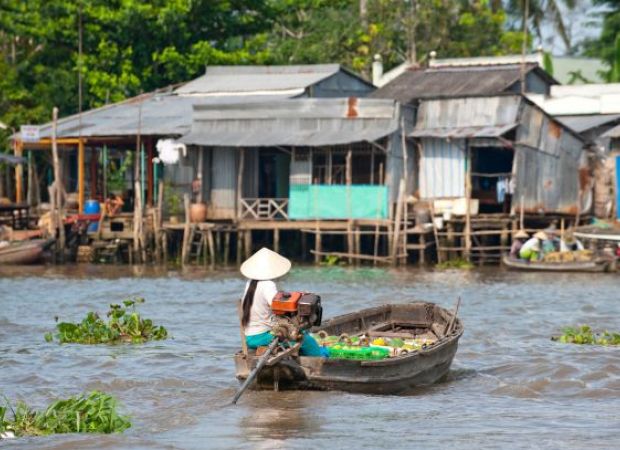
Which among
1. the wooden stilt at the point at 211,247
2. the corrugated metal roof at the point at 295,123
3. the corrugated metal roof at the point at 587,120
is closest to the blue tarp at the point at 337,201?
the corrugated metal roof at the point at 295,123

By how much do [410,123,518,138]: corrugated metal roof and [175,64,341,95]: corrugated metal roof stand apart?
407 centimetres

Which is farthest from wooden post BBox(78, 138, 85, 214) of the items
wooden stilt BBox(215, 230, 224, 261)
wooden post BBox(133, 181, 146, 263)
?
wooden stilt BBox(215, 230, 224, 261)

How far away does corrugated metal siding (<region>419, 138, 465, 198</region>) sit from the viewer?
91.5 ft

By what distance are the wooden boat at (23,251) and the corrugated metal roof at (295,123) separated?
12.8 feet

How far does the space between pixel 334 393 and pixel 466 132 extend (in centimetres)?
1649

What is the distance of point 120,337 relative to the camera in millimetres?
15672

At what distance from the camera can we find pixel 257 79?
33.0 m

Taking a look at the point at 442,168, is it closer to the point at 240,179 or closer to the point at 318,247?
the point at 318,247

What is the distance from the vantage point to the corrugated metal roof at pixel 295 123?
90.0 feet

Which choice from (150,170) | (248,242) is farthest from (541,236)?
(150,170)

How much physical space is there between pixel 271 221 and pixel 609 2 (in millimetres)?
18536

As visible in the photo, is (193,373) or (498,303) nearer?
(193,373)

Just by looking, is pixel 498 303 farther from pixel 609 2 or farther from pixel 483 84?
pixel 609 2

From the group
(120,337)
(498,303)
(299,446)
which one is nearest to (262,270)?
(299,446)
